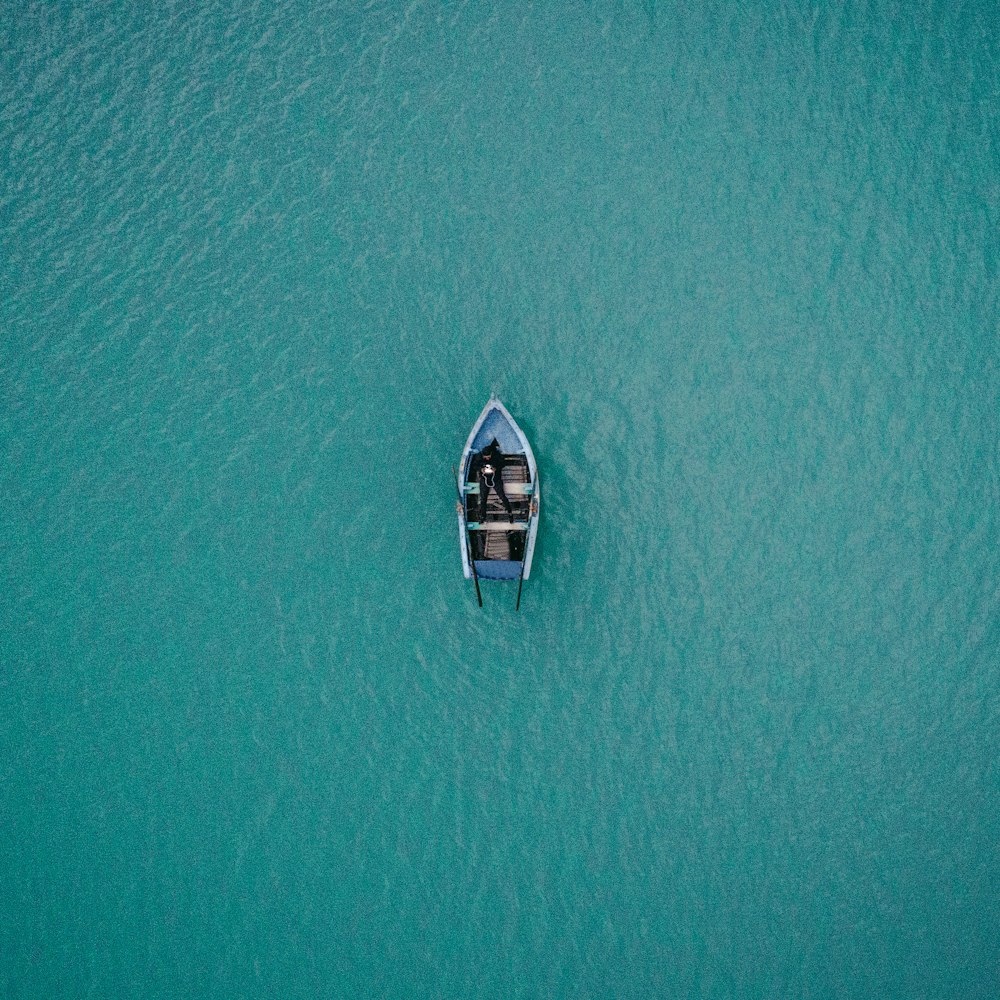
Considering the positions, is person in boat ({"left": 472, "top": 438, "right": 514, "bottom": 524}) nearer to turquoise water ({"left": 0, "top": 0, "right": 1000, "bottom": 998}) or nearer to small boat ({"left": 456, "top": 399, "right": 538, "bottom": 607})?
small boat ({"left": 456, "top": 399, "right": 538, "bottom": 607})

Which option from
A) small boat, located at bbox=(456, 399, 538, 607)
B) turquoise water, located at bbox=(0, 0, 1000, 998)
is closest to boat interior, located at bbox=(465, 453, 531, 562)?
small boat, located at bbox=(456, 399, 538, 607)

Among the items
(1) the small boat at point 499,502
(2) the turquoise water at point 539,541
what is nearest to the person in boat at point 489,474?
(1) the small boat at point 499,502

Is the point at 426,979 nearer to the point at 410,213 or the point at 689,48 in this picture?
the point at 410,213

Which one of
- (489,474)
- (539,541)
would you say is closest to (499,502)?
(489,474)

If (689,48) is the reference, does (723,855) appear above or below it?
below

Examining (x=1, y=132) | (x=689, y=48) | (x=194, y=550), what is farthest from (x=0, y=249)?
(x=689, y=48)

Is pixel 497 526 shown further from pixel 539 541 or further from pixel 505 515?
pixel 539 541
